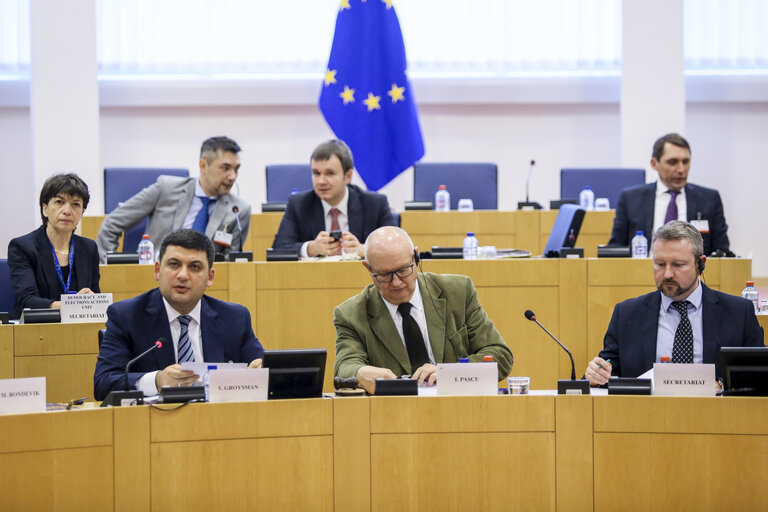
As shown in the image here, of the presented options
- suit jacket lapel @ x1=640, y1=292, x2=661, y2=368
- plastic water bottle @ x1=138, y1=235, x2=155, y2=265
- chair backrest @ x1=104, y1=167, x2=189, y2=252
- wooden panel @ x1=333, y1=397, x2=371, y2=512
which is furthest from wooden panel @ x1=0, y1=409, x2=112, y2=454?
chair backrest @ x1=104, y1=167, x2=189, y2=252

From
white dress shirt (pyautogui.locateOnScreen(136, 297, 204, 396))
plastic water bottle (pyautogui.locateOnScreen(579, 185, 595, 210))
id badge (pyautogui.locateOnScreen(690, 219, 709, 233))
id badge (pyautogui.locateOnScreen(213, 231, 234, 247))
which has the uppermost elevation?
plastic water bottle (pyautogui.locateOnScreen(579, 185, 595, 210))

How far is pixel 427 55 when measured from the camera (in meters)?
8.17

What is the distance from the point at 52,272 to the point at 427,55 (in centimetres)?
455

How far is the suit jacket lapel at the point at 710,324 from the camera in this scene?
3467 mm

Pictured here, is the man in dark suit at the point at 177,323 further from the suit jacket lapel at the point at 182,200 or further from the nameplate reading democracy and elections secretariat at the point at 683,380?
the suit jacket lapel at the point at 182,200

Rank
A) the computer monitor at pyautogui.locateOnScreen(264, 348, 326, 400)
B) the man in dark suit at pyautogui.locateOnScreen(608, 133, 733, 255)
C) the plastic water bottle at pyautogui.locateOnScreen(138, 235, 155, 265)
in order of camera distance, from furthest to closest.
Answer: the man in dark suit at pyautogui.locateOnScreen(608, 133, 733, 255) < the plastic water bottle at pyautogui.locateOnScreen(138, 235, 155, 265) < the computer monitor at pyautogui.locateOnScreen(264, 348, 326, 400)

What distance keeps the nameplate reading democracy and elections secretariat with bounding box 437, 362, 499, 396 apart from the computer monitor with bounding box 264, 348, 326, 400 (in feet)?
1.18

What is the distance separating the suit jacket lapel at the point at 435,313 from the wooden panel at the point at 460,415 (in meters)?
0.75

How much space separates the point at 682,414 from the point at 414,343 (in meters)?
1.09

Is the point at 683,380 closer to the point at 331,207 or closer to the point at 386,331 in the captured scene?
the point at 386,331

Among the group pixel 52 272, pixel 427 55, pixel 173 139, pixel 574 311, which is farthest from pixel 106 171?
pixel 574 311

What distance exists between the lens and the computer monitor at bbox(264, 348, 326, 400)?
275cm

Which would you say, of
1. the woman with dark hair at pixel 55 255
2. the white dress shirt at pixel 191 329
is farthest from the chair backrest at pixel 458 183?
the white dress shirt at pixel 191 329

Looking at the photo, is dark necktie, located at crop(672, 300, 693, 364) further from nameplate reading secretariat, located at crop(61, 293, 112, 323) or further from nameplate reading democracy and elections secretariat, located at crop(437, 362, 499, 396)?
nameplate reading secretariat, located at crop(61, 293, 112, 323)
